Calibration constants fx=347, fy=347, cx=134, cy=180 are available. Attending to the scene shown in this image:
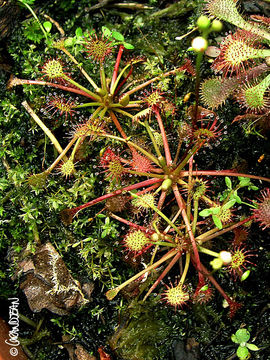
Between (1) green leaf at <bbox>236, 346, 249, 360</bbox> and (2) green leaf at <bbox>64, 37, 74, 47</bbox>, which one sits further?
(2) green leaf at <bbox>64, 37, 74, 47</bbox>

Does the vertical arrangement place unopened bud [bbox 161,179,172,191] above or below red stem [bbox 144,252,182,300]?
above

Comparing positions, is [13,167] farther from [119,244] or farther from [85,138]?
[119,244]

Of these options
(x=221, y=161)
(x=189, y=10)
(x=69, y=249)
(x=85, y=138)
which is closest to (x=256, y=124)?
(x=221, y=161)

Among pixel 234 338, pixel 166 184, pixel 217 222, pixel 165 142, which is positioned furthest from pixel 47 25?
pixel 234 338

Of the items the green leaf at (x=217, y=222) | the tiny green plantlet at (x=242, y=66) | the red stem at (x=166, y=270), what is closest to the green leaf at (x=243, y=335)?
the red stem at (x=166, y=270)

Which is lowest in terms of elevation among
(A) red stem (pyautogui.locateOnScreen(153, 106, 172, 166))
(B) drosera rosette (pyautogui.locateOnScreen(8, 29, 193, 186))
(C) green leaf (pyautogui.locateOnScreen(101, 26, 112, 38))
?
(A) red stem (pyautogui.locateOnScreen(153, 106, 172, 166))

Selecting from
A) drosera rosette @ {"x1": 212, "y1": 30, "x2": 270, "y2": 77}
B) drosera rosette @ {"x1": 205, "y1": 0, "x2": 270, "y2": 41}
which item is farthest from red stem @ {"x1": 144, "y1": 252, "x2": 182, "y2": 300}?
drosera rosette @ {"x1": 205, "y1": 0, "x2": 270, "y2": 41}

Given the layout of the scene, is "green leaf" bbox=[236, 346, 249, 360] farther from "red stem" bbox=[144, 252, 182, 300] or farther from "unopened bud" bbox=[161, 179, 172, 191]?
"unopened bud" bbox=[161, 179, 172, 191]
